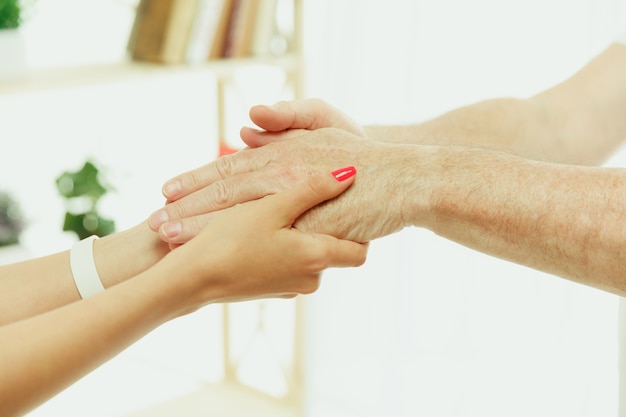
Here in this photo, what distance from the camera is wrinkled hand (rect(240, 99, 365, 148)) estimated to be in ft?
5.18

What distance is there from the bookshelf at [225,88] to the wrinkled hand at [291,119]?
2.72ft

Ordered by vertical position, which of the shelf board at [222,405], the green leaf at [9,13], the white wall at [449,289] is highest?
the green leaf at [9,13]

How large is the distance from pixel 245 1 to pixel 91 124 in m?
0.61

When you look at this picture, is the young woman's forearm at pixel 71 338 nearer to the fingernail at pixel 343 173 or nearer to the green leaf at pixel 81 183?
the fingernail at pixel 343 173

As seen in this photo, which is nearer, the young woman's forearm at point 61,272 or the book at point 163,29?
the young woman's forearm at point 61,272

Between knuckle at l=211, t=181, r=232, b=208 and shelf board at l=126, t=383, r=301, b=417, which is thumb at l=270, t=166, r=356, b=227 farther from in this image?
shelf board at l=126, t=383, r=301, b=417

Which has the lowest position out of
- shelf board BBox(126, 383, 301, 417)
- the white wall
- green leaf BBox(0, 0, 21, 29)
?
shelf board BBox(126, 383, 301, 417)

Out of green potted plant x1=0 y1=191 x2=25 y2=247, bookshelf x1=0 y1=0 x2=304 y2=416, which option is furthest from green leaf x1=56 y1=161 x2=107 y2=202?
bookshelf x1=0 y1=0 x2=304 y2=416

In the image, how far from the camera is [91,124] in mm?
2789

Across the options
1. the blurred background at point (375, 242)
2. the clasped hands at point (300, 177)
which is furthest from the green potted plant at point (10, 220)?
the clasped hands at point (300, 177)

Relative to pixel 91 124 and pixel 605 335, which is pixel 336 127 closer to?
pixel 605 335

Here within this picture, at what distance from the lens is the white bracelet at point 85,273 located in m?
1.58

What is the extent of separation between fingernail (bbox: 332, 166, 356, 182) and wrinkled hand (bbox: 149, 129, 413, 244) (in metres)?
0.02

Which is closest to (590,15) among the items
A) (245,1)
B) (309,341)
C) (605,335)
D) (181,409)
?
(605,335)
